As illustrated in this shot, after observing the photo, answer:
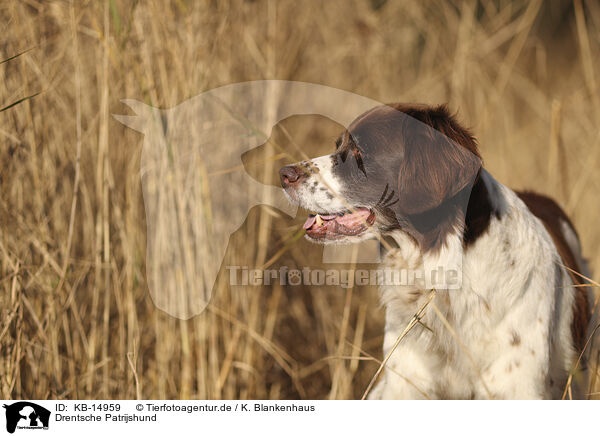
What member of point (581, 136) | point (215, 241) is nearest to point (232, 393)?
point (215, 241)

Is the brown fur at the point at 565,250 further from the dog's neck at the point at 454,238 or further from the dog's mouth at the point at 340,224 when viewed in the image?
the dog's mouth at the point at 340,224

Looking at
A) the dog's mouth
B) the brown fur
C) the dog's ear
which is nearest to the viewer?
the dog's ear

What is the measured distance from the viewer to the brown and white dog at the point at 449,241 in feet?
6.73

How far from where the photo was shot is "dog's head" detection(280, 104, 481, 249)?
2029 millimetres

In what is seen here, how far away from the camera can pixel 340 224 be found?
6.99 ft

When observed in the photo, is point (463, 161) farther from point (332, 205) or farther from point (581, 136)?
point (581, 136)

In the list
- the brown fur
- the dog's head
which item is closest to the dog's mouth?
the dog's head

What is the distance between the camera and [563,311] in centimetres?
224

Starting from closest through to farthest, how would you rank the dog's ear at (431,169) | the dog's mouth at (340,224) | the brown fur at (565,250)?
the dog's ear at (431,169), the dog's mouth at (340,224), the brown fur at (565,250)

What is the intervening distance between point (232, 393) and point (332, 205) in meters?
1.19

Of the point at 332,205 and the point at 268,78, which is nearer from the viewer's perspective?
the point at 332,205
